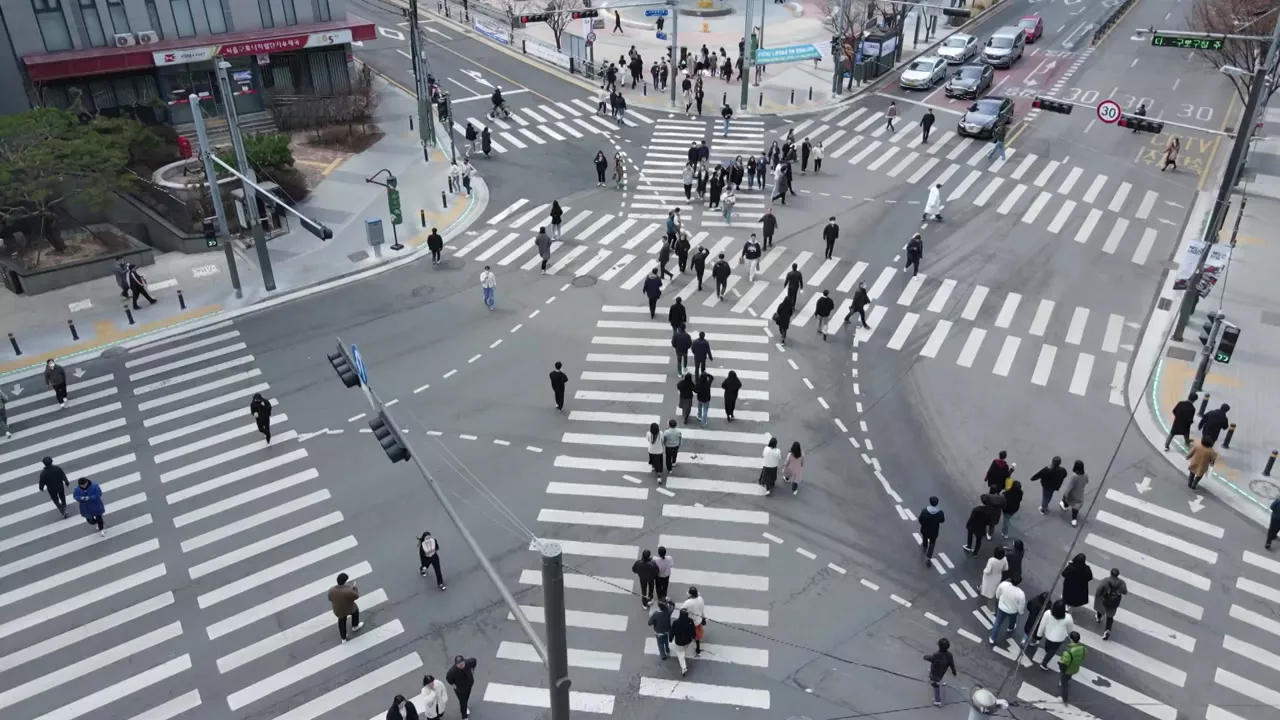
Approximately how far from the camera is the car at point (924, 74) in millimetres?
46938

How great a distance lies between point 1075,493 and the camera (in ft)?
61.4

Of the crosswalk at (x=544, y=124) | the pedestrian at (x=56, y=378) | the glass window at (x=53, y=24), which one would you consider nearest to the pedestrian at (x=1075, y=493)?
the pedestrian at (x=56, y=378)

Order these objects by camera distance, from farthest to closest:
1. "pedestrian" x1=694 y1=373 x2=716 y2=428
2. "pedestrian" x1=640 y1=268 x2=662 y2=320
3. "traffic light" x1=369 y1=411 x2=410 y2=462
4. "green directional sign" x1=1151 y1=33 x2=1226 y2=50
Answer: "pedestrian" x1=640 y1=268 x2=662 y2=320 < "green directional sign" x1=1151 y1=33 x2=1226 y2=50 < "pedestrian" x1=694 y1=373 x2=716 y2=428 < "traffic light" x1=369 y1=411 x2=410 y2=462

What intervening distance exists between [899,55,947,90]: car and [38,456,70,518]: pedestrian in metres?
41.1

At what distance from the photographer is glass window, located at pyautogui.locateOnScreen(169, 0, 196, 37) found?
129ft

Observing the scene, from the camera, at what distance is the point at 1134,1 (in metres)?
66.1

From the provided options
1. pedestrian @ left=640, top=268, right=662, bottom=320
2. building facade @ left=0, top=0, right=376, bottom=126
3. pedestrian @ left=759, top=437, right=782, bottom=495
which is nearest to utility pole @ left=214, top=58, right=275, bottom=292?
building facade @ left=0, top=0, right=376, bottom=126

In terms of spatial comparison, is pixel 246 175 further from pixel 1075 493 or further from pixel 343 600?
pixel 1075 493

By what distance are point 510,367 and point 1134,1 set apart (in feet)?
204

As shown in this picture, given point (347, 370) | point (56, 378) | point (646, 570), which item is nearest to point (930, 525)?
point (646, 570)

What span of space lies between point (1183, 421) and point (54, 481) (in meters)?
24.0

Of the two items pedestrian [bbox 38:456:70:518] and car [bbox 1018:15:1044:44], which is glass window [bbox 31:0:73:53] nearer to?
pedestrian [bbox 38:456:70:518]

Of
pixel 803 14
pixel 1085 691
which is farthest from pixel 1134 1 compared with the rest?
pixel 1085 691

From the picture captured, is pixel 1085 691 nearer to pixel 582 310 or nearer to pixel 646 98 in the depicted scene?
pixel 582 310
